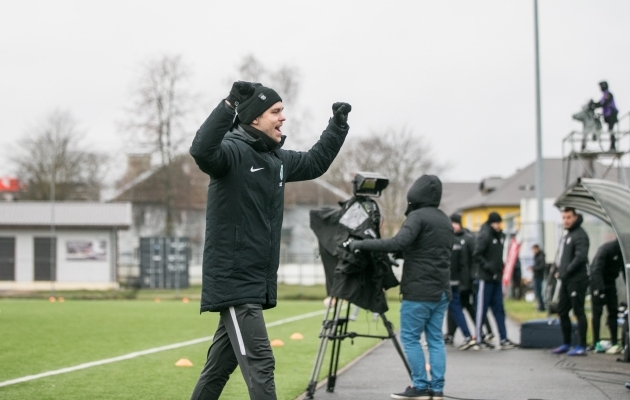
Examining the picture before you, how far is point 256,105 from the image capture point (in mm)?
5680

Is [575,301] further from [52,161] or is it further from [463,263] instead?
[52,161]

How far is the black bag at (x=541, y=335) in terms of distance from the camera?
558 inches


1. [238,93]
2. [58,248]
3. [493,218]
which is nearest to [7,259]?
[58,248]

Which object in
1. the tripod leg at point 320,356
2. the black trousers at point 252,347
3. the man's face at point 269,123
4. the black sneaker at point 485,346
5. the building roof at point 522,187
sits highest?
the building roof at point 522,187

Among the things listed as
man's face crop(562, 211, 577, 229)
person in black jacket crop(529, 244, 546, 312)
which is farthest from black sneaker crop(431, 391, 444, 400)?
person in black jacket crop(529, 244, 546, 312)

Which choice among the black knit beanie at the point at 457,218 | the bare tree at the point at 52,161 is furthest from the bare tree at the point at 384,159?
the black knit beanie at the point at 457,218

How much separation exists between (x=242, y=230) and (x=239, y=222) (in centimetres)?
5

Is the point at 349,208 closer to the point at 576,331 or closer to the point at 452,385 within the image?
the point at 452,385

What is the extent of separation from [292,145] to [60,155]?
2177cm

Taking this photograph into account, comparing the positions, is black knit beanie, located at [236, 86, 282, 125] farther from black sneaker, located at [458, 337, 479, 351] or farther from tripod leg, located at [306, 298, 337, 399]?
black sneaker, located at [458, 337, 479, 351]

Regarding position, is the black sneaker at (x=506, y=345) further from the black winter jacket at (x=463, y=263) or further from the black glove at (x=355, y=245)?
the black glove at (x=355, y=245)

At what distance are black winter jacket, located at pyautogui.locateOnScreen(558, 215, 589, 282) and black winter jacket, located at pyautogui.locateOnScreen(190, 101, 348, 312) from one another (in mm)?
7959

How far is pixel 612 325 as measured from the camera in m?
13.4

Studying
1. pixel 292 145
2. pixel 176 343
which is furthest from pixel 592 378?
pixel 292 145
